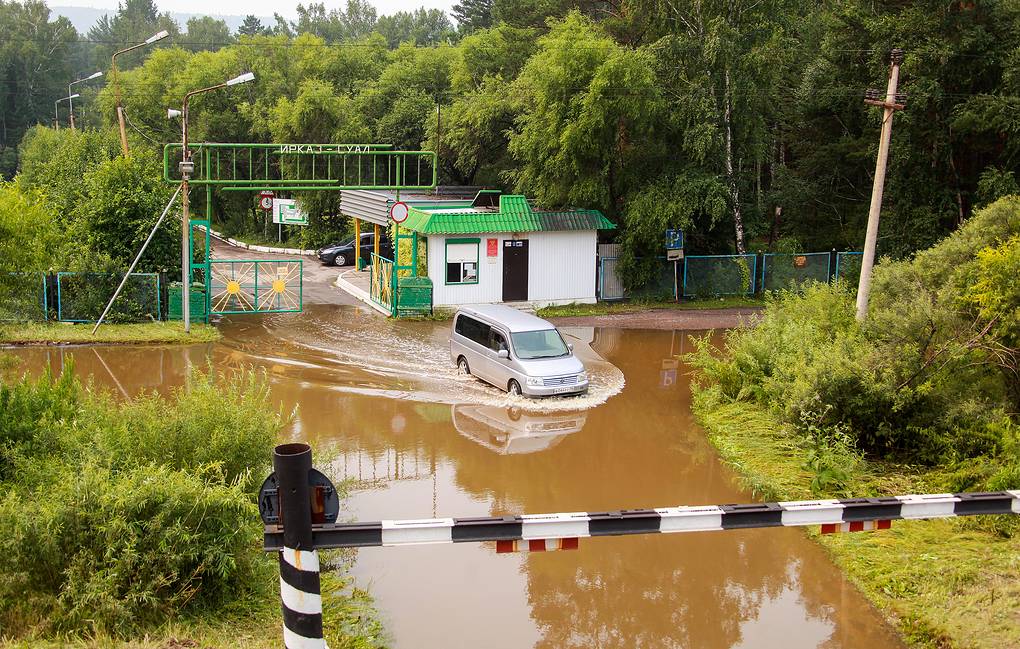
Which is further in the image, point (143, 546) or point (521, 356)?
point (521, 356)

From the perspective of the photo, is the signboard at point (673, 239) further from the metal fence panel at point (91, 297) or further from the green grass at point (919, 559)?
the metal fence panel at point (91, 297)

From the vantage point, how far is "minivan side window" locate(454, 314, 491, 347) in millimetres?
19625

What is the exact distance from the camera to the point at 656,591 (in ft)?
35.7

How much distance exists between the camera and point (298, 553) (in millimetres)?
5938

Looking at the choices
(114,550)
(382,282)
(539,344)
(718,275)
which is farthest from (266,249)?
(114,550)

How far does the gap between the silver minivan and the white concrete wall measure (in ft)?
22.9

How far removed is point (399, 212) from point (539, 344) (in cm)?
940

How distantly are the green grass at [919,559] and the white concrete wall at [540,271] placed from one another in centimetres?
1282

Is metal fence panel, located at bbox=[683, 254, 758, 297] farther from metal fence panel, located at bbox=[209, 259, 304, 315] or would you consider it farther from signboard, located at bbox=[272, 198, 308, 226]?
signboard, located at bbox=[272, 198, 308, 226]

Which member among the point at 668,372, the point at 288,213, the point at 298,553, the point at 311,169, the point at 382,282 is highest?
the point at 311,169

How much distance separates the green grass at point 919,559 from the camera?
951 cm

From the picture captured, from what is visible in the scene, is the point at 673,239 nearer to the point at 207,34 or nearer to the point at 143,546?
the point at 143,546

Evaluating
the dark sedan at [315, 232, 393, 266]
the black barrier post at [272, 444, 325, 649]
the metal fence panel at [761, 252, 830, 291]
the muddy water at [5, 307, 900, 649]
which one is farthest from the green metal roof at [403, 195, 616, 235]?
the black barrier post at [272, 444, 325, 649]

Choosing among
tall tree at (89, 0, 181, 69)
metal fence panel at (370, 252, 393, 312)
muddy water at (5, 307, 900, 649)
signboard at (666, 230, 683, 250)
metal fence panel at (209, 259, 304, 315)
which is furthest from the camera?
tall tree at (89, 0, 181, 69)
